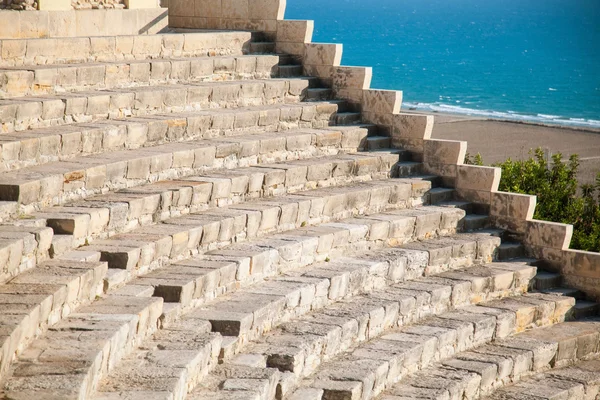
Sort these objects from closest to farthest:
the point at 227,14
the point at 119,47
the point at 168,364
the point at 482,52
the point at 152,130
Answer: the point at 168,364 → the point at 152,130 → the point at 119,47 → the point at 227,14 → the point at 482,52

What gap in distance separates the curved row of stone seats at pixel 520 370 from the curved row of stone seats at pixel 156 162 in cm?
293

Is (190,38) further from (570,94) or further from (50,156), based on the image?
(570,94)

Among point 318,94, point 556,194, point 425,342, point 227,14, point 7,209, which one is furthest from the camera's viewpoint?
point 227,14

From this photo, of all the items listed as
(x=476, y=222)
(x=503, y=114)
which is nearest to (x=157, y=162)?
(x=476, y=222)

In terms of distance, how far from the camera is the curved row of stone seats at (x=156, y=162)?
7.84m

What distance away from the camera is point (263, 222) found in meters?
9.20

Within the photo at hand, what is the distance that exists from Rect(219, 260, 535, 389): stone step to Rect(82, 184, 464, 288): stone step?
678 millimetres

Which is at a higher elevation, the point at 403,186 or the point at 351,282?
the point at 403,186

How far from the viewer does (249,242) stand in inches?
350

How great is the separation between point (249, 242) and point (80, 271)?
2325 mm

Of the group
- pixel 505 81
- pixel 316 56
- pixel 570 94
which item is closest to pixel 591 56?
pixel 505 81

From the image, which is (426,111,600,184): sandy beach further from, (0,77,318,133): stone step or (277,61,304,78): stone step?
(0,77,318,133): stone step

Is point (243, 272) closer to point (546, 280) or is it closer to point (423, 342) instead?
point (423, 342)

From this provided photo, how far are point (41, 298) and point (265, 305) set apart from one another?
2.09 m
